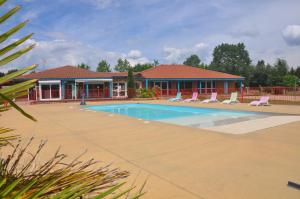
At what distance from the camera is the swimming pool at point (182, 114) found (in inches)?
478

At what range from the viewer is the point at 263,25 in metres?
20.1

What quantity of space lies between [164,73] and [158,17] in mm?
12559

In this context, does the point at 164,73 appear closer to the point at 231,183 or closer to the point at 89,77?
the point at 89,77

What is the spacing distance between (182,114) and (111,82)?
49.5 feet

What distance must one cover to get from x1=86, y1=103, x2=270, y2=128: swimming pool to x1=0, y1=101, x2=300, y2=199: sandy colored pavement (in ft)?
10.8

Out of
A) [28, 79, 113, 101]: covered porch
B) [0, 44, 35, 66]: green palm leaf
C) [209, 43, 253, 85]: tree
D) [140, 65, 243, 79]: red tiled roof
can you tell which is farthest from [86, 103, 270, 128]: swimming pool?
[209, 43, 253, 85]: tree

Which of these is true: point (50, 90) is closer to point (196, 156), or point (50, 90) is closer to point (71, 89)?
point (71, 89)

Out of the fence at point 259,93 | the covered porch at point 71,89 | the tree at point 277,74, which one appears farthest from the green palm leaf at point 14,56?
the tree at point 277,74

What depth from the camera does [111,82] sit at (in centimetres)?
2909

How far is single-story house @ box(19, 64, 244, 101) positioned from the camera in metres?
26.7

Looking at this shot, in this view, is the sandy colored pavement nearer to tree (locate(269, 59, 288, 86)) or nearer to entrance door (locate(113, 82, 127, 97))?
entrance door (locate(113, 82, 127, 97))

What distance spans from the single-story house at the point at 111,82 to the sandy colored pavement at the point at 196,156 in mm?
17031

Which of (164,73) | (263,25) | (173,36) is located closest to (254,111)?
(263,25)

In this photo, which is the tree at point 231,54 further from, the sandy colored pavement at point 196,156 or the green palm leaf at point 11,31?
the green palm leaf at point 11,31
